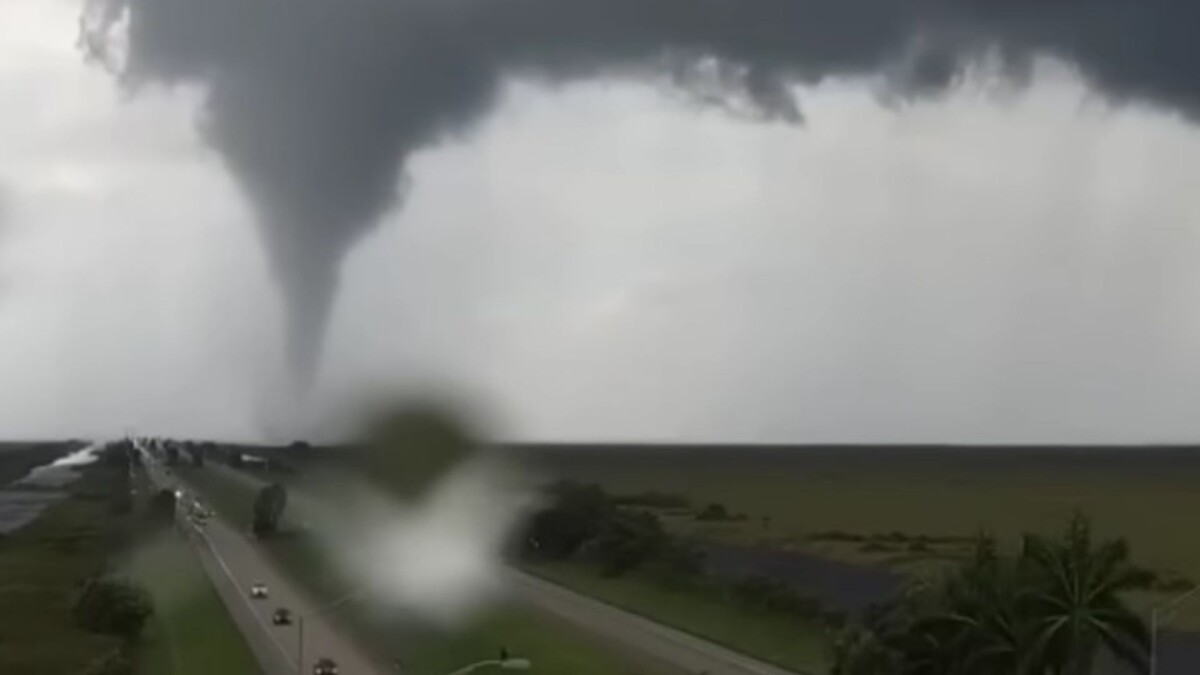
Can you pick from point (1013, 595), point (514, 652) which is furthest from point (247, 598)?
point (1013, 595)

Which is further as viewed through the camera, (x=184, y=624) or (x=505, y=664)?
(x=184, y=624)

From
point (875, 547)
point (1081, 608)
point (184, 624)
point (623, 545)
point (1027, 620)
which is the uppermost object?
point (1081, 608)

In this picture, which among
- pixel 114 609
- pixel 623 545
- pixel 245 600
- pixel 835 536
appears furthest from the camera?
pixel 835 536

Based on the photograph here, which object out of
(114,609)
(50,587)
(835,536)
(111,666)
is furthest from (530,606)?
(835,536)

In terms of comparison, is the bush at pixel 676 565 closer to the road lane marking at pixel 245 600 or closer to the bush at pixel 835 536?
the road lane marking at pixel 245 600

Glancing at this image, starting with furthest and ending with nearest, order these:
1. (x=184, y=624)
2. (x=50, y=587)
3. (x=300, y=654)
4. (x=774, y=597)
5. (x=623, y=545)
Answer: (x=623, y=545), (x=50, y=587), (x=774, y=597), (x=184, y=624), (x=300, y=654)

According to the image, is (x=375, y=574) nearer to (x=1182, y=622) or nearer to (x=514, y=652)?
(x=514, y=652)

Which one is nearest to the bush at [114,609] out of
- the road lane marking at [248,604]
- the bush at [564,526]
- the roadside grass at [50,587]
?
the roadside grass at [50,587]

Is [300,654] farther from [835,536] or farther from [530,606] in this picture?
[835,536]
